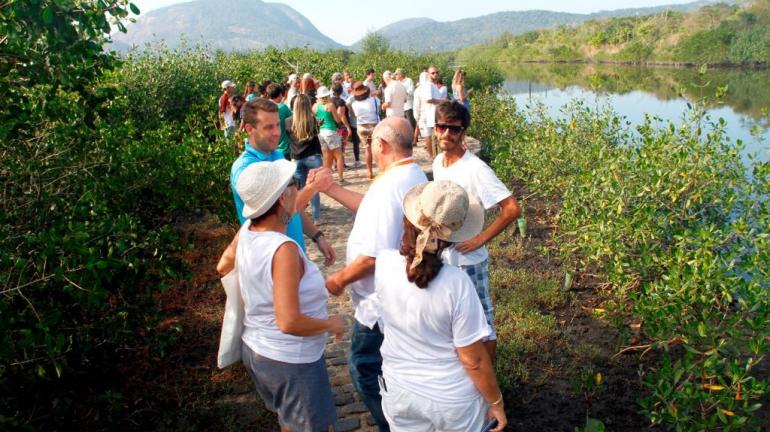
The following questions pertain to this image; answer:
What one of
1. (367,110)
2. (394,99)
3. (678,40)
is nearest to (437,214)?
(367,110)

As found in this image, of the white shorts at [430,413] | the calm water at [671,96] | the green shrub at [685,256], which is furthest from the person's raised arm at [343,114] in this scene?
the white shorts at [430,413]

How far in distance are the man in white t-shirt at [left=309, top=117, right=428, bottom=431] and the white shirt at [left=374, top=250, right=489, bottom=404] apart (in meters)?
0.45

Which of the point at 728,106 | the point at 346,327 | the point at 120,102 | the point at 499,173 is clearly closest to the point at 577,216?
the point at 346,327

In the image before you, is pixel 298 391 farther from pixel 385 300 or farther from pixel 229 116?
pixel 229 116

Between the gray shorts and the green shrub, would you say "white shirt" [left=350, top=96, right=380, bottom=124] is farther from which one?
the gray shorts

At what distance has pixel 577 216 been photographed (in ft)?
18.6

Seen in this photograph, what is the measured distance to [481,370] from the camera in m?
2.26

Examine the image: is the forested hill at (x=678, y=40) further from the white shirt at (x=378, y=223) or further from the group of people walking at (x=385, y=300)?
the group of people walking at (x=385, y=300)

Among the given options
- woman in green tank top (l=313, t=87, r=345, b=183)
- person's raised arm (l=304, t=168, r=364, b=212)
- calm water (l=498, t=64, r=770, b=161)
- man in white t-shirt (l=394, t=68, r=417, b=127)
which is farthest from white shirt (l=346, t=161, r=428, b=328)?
calm water (l=498, t=64, r=770, b=161)

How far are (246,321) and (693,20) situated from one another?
6225 centimetres

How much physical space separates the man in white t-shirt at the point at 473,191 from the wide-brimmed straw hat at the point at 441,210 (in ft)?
3.58

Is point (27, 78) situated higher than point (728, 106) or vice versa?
point (27, 78)

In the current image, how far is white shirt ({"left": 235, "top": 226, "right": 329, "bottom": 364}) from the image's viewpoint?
8.20ft

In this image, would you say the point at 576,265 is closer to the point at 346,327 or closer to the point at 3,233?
the point at 346,327
